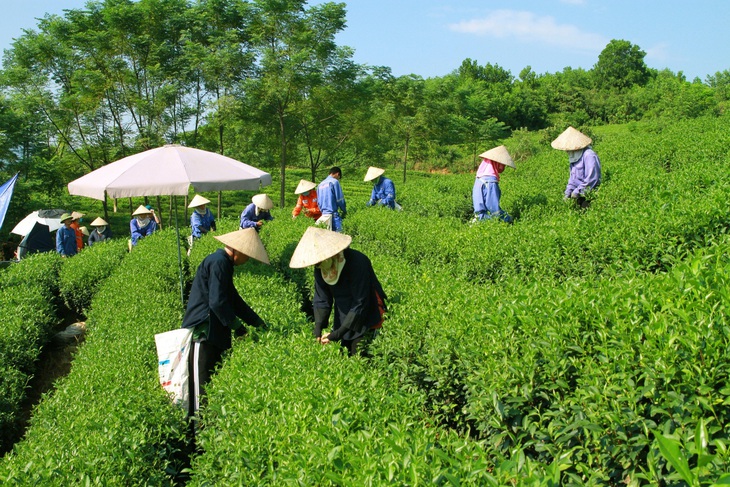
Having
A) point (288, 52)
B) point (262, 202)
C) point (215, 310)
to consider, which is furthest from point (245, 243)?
point (288, 52)

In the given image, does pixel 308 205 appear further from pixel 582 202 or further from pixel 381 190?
pixel 582 202

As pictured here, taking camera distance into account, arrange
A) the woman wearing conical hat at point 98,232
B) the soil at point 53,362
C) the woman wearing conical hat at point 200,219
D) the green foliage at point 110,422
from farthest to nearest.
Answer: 1. the woman wearing conical hat at point 98,232
2. the woman wearing conical hat at point 200,219
3. the soil at point 53,362
4. the green foliage at point 110,422

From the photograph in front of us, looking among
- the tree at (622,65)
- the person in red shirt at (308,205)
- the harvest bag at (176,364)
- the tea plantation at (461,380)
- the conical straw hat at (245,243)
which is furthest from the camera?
the tree at (622,65)

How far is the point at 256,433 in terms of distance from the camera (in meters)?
2.91

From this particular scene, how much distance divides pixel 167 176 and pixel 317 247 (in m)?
2.72

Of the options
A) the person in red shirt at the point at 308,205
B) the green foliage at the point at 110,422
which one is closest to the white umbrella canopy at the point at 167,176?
the green foliage at the point at 110,422

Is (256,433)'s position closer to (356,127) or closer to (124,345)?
(124,345)

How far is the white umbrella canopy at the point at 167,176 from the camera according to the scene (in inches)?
232

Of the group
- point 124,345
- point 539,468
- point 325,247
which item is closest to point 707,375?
point 539,468

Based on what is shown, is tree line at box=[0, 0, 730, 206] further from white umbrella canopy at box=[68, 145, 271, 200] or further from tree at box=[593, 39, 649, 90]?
tree at box=[593, 39, 649, 90]

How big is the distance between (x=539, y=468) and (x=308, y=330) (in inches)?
99.9

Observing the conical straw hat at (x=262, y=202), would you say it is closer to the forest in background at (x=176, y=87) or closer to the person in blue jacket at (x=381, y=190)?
the person in blue jacket at (x=381, y=190)

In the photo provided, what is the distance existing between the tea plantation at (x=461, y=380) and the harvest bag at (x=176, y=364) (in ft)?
0.50

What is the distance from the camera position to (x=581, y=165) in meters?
7.98
